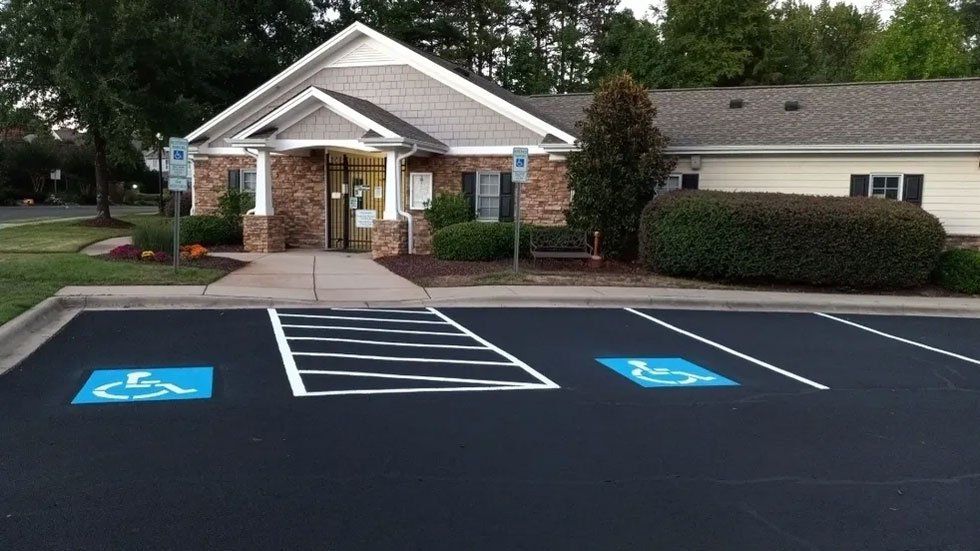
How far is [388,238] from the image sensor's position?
737 inches

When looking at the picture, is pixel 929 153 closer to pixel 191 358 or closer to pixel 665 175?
pixel 665 175

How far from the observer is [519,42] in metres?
41.8

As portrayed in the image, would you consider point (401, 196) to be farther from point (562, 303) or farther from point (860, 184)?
point (860, 184)

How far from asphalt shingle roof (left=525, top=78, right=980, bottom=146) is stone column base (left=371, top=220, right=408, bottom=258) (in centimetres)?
618

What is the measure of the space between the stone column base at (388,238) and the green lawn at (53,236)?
17.2 ft

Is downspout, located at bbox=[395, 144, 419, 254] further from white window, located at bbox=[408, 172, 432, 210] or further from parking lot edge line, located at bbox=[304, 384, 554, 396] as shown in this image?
parking lot edge line, located at bbox=[304, 384, 554, 396]

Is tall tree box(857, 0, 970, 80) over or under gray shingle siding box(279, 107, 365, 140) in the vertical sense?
over

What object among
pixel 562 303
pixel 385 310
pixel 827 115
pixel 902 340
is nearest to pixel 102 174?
pixel 385 310

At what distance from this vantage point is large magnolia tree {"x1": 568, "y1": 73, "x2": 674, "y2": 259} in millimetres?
17516

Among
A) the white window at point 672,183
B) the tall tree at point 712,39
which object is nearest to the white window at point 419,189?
the white window at point 672,183

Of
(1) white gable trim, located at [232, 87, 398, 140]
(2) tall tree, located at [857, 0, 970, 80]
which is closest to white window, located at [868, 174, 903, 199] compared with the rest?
(1) white gable trim, located at [232, 87, 398, 140]

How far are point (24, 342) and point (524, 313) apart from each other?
6823mm

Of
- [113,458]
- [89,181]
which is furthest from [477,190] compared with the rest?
[89,181]

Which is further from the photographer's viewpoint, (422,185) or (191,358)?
(422,185)
